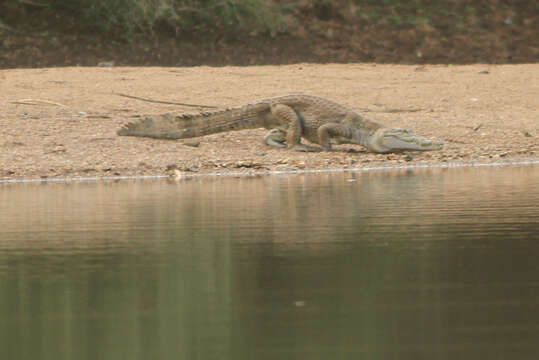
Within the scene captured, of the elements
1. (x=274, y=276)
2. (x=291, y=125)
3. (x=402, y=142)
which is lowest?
(x=274, y=276)

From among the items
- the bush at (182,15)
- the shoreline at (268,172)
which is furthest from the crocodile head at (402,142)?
the bush at (182,15)

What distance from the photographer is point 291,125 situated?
46.3ft

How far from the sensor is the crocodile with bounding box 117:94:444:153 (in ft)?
46.3

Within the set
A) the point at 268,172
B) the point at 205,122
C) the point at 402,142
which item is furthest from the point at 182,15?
the point at 268,172

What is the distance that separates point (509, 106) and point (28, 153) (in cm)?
839

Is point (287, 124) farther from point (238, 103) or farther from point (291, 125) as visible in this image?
point (238, 103)

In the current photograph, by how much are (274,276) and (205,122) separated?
9.21m

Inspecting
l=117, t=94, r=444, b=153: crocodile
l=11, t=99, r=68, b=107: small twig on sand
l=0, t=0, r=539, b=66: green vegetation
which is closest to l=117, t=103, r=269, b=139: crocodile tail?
l=117, t=94, r=444, b=153: crocodile

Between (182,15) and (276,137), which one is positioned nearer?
(276,137)

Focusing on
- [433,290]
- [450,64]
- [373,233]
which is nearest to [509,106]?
[450,64]

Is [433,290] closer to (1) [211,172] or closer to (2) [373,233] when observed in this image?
(2) [373,233]

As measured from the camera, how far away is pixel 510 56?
23500 millimetres

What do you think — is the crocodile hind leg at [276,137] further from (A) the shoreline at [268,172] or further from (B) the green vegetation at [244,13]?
(B) the green vegetation at [244,13]

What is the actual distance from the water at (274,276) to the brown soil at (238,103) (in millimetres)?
3557
